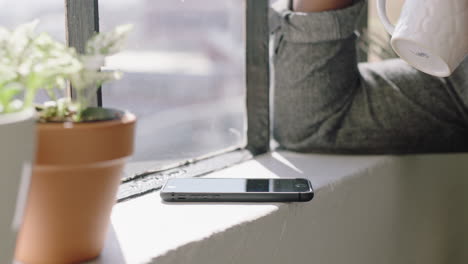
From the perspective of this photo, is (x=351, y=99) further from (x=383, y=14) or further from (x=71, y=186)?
(x=71, y=186)

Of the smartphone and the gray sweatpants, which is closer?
the smartphone

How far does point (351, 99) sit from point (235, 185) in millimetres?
316

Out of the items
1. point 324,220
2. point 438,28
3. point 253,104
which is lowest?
point 324,220

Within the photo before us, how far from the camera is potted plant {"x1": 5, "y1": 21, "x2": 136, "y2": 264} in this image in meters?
0.42

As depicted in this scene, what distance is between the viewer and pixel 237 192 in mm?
708

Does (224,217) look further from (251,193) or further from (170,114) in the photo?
(170,114)

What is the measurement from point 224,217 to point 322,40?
1.30 feet

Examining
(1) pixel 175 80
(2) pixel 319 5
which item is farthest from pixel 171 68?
(2) pixel 319 5

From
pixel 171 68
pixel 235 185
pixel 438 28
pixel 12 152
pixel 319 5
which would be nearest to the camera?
pixel 12 152

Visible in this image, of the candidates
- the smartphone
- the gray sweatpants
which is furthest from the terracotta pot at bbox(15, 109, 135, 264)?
the gray sweatpants

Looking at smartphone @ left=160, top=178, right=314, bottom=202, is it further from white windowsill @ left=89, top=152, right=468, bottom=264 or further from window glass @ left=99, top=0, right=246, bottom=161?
window glass @ left=99, top=0, right=246, bottom=161

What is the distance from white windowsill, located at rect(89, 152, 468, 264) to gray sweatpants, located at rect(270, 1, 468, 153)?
0.03 meters

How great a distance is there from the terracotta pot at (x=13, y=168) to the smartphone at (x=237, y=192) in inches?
12.7

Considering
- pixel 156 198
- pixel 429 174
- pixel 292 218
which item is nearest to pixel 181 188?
pixel 156 198
